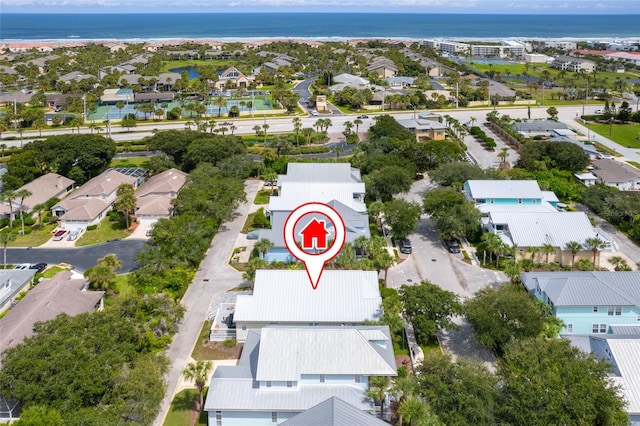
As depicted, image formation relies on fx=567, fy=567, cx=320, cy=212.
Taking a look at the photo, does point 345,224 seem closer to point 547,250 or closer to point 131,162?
point 547,250

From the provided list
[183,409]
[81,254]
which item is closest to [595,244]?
[183,409]

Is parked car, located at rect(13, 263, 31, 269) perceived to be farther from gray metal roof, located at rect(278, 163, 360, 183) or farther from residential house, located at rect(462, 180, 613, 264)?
residential house, located at rect(462, 180, 613, 264)

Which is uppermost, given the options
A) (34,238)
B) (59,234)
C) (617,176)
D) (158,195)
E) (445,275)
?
(617,176)

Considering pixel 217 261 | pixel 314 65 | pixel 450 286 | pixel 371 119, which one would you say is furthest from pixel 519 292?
pixel 314 65

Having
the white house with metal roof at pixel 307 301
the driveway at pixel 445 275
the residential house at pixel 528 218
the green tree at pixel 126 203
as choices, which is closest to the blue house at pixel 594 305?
the driveway at pixel 445 275

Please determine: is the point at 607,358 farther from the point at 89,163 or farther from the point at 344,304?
the point at 89,163

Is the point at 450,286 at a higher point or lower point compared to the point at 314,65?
lower
